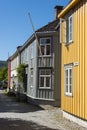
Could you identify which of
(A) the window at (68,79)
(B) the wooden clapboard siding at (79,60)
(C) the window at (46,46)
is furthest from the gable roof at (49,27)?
(B) the wooden clapboard siding at (79,60)

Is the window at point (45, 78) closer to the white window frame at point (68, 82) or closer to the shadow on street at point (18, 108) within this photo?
the shadow on street at point (18, 108)

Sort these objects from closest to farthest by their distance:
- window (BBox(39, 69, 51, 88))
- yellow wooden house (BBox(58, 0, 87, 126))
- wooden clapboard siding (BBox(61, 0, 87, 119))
Result: wooden clapboard siding (BBox(61, 0, 87, 119)) → yellow wooden house (BBox(58, 0, 87, 126)) → window (BBox(39, 69, 51, 88))

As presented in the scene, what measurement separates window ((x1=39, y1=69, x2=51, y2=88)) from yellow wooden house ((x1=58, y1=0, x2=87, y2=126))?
9.95m

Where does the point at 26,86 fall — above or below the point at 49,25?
below

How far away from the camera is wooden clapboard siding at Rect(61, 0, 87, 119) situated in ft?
58.3

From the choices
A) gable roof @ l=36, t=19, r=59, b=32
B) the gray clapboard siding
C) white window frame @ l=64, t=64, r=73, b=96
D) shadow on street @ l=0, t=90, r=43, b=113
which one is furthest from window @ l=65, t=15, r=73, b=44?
the gray clapboard siding

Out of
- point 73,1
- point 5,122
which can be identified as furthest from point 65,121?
point 73,1

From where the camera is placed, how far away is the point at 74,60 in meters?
19.7

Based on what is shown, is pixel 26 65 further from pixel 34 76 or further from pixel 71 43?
pixel 71 43

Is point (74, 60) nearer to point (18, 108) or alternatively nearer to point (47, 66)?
point (18, 108)

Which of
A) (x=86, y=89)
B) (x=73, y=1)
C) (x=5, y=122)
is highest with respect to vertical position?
(x=73, y=1)

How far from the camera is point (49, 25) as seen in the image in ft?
112

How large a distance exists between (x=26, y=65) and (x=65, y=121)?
72.6 ft

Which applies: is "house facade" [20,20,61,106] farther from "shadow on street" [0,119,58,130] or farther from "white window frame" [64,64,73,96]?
"shadow on street" [0,119,58,130]
